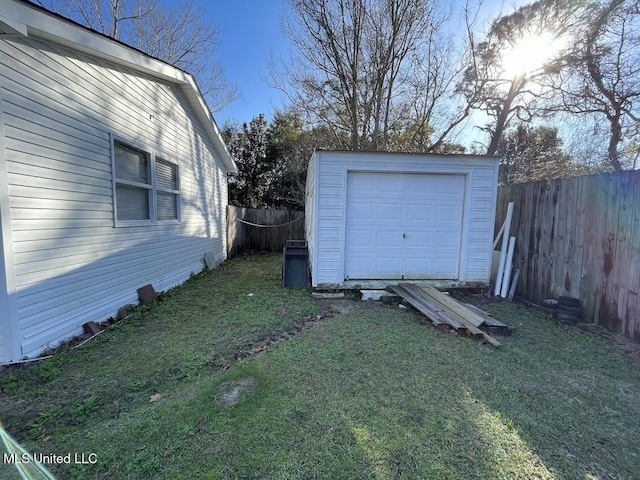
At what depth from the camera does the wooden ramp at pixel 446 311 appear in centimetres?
379

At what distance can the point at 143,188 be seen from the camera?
5.12 meters

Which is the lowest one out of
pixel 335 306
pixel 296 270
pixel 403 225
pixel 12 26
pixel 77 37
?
pixel 335 306

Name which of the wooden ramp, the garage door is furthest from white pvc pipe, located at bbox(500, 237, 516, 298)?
A: the wooden ramp

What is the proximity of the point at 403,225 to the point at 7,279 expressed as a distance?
5.44m

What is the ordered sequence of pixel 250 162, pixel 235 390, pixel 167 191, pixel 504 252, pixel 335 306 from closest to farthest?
pixel 235 390
pixel 335 306
pixel 504 252
pixel 167 191
pixel 250 162

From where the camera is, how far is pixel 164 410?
7.34ft

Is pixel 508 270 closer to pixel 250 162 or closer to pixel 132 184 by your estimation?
pixel 132 184

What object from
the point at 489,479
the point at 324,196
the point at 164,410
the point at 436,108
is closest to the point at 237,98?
the point at 436,108


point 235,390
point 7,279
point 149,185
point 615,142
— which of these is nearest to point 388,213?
point 235,390

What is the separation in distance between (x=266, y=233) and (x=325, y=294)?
758cm

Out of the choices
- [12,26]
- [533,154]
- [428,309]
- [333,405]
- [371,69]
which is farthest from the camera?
[533,154]

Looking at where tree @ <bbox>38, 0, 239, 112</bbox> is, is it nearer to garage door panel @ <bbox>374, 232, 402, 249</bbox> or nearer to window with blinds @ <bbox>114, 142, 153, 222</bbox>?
window with blinds @ <bbox>114, 142, 153, 222</bbox>

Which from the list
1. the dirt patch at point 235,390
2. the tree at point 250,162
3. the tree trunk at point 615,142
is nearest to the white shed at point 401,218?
the dirt patch at point 235,390

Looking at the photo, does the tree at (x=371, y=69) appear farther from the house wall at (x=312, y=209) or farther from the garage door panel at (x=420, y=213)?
the garage door panel at (x=420, y=213)
